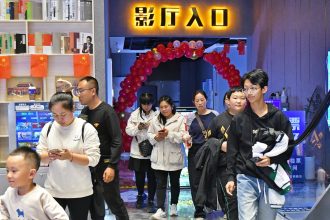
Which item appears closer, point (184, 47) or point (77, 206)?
point (77, 206)

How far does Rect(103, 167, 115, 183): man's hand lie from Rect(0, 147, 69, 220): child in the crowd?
131cm

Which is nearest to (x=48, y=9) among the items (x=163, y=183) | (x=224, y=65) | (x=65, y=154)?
(x=163, y=183)

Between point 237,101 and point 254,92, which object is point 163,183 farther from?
point 254,92

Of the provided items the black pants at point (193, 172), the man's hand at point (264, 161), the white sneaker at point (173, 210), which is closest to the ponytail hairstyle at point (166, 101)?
the black pants at point (193, 172)

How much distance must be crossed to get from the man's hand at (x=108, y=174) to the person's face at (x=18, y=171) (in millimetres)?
1384

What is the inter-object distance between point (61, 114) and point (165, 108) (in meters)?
2.70

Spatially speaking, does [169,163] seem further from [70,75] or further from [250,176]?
[250,176]

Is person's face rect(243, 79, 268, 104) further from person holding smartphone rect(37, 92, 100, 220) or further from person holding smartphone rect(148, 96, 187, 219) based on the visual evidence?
→ person holding smartphone rect(148, 96, 187, 219)

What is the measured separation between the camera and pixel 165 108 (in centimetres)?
606

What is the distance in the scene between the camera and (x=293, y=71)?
8922 mm

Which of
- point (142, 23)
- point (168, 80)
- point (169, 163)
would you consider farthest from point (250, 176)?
point (168, 80)

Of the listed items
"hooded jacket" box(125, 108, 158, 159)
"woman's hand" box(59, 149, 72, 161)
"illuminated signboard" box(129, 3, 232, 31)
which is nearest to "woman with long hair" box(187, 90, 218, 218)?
"hooded jacket" box(125, 108, 158, 159)

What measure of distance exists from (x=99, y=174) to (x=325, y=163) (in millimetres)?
4551

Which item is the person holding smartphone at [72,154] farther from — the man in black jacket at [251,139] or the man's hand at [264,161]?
the man's hand at [264,161]
